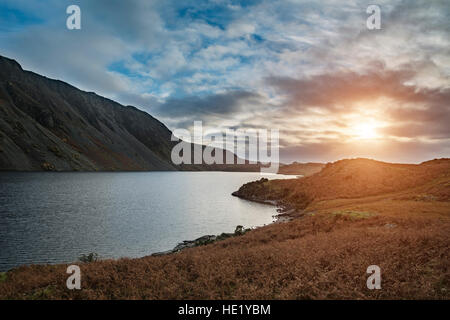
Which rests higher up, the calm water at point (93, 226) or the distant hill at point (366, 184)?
the distant hill at point (366, 184)

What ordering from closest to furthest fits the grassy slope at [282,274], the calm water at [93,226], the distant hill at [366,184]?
the grassy slope at [282,274] → the calm water at [93,226] → the distant hill at [366,184]

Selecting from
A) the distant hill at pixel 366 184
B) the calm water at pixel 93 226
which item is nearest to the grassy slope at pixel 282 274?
the calm water at pixel 93 226

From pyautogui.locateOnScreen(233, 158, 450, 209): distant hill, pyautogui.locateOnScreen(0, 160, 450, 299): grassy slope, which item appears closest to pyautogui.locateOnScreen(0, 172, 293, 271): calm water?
pyautogui.locateOnScreen(233, 158, 450, 209): distant hill

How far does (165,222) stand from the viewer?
165 feet

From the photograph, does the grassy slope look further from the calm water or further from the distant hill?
the distant hill

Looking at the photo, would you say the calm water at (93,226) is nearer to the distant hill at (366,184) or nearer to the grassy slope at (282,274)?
the distant hill at (366,184)

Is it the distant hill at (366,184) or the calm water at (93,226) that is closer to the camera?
the calm water at (93,226)

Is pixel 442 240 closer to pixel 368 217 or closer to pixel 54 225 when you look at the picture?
pixel 368 217

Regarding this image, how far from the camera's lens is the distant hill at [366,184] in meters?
51.1

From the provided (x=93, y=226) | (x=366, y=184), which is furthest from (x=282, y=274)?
(x=366, y=184)

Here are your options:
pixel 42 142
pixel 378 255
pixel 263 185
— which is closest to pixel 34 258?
pixel 378 255

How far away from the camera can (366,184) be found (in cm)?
6119

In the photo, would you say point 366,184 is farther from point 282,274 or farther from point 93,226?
point 282,274

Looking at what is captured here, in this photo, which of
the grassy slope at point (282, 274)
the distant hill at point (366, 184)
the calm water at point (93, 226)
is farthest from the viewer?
the distant hill at point (366, 184)
